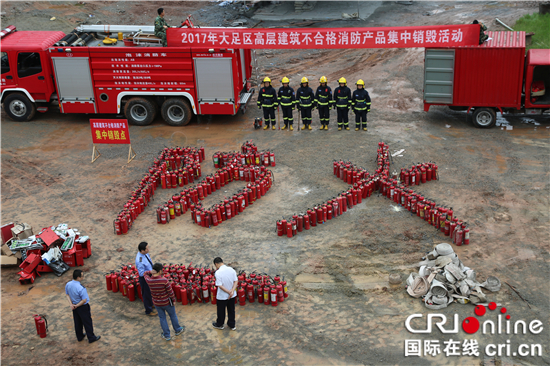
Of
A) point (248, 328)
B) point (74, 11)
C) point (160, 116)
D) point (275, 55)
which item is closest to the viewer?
point (248, 328)

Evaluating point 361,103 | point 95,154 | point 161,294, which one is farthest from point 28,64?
point 161,294

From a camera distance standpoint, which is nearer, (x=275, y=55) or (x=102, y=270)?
(x=102, y=270)

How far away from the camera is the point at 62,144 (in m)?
19.8

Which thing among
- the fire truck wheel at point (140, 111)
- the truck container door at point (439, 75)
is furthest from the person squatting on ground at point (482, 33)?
the fire truck wheel at point (140, 111)

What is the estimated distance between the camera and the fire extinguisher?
10219mm

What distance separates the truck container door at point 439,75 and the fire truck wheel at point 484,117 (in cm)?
100

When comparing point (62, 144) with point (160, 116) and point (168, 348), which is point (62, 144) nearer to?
point (160, 116)

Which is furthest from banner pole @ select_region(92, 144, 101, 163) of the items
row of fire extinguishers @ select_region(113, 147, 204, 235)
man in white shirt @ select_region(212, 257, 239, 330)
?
man in white shirt @ select_region(212, 257, 239, 330)

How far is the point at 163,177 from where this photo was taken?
53.6 feet

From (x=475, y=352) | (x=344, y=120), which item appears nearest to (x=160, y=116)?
(x=344, y=120)

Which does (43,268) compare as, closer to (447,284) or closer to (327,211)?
(327,211)

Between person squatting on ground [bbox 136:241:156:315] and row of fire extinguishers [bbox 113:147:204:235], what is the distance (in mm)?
3521

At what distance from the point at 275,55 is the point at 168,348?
20901mm

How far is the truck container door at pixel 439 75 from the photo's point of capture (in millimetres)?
19016
